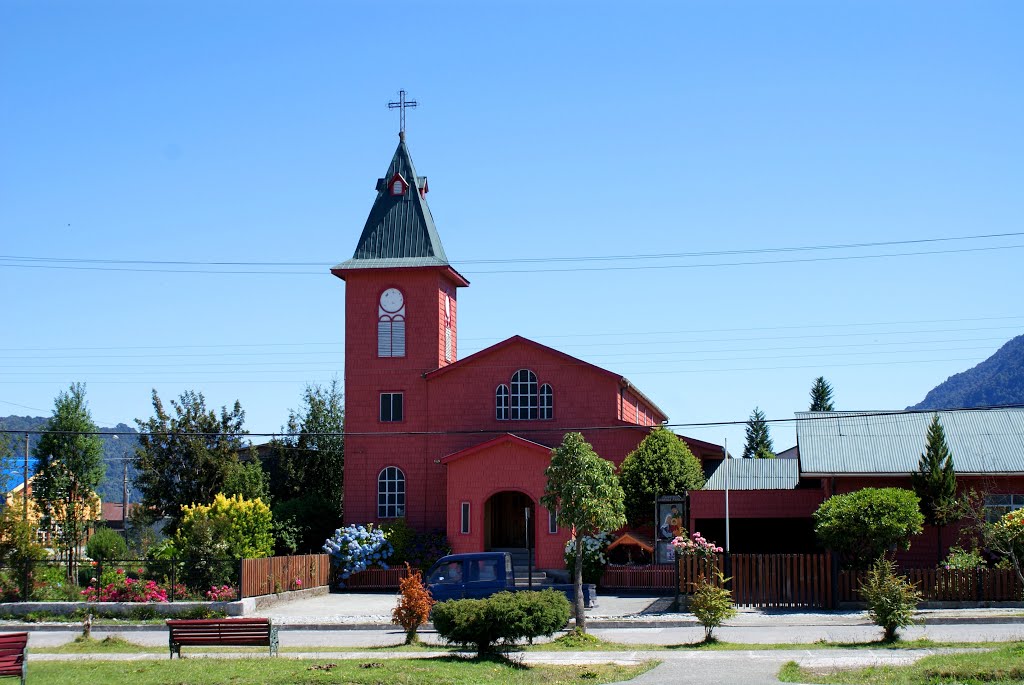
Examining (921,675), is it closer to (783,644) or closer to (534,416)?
(783,644)

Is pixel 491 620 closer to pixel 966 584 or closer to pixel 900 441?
pixel 966 584

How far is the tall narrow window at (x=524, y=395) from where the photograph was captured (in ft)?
144

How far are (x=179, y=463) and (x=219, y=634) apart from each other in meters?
27.0

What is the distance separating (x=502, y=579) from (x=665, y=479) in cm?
1182

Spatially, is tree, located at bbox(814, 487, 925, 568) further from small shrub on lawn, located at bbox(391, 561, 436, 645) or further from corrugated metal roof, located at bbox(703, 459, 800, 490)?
small shrub on lawn, located at bbox(391, 561, 436, 645)

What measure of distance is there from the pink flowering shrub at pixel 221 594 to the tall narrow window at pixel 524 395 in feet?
49.7

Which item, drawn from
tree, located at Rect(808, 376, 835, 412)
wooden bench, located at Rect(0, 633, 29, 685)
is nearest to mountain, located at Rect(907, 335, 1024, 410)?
tree, located at Rect(808, 376, 835, 412)

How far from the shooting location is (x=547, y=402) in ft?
143

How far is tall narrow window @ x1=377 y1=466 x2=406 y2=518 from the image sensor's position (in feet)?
145

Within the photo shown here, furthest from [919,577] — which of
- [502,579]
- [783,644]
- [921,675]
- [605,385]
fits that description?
[605,385]

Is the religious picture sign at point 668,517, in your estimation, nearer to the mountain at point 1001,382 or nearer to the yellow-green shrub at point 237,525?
the yellow-green shrub at point 237,525

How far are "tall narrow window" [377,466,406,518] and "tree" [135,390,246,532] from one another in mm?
6308

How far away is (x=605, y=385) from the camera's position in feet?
142

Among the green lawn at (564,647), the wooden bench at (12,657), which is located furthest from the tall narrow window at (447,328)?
the wooden bench at (12,657)
